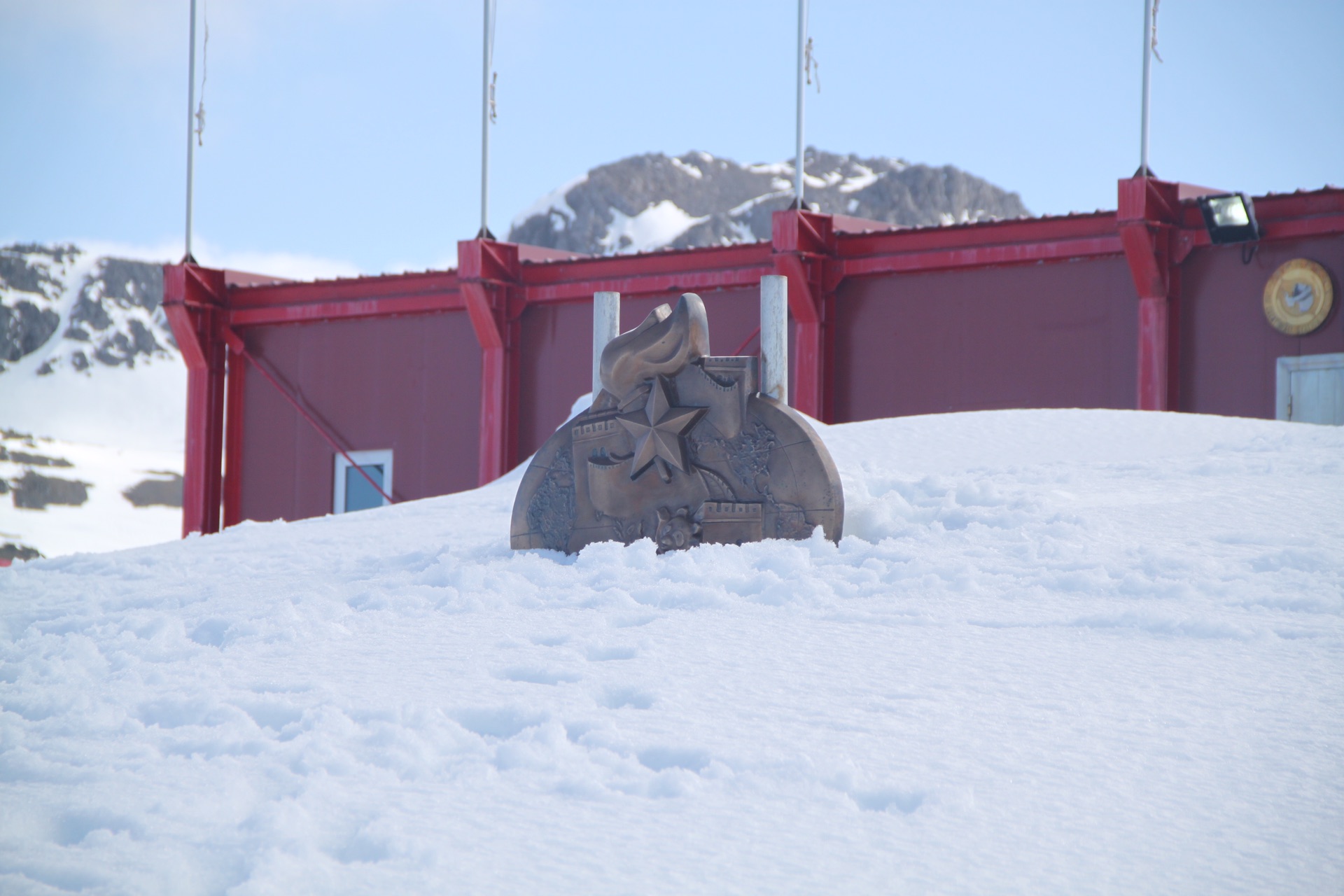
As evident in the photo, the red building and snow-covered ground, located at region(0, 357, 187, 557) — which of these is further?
snow-covered ground, located at region(0, 357, 187, 557)

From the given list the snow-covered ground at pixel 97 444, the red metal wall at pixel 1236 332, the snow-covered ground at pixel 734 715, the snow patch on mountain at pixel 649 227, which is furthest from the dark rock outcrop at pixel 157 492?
the snow-covered ground at pixel 734 715

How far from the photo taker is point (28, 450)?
157ft

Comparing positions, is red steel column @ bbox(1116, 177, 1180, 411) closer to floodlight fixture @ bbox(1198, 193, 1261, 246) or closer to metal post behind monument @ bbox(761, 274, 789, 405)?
floodlight fixture @ bbox(1198, 193, 1261, 246)

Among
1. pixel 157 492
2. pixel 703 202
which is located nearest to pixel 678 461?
pixel 157 492

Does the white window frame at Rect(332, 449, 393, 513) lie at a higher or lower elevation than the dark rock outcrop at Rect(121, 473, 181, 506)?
higher

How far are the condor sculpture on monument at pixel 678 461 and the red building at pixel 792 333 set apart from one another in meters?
7.80

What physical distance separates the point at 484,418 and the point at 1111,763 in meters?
13.0

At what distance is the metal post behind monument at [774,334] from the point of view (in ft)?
21.3

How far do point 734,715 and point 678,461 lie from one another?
8.30 ft

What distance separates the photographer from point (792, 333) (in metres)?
14.7

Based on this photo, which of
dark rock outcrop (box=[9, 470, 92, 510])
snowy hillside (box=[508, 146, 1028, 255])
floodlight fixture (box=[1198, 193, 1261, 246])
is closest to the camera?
floodlight fixture (box=[1198, 193, 1261, 246])

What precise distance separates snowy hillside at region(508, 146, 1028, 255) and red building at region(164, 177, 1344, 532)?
54.1 metres

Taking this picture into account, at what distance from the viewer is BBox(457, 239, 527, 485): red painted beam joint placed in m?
15.4

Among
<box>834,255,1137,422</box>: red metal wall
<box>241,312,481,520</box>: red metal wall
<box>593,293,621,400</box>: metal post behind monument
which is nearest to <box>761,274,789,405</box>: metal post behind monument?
<box>593,293,621,400</box>: metal post behind monument
